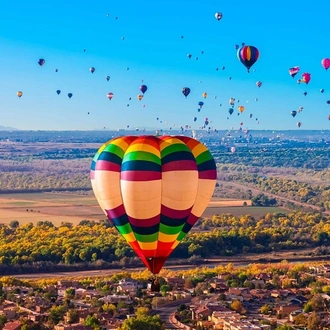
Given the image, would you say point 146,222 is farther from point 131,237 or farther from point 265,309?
point 265,309

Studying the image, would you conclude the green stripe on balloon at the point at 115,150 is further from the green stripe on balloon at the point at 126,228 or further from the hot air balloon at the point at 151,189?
the green stripe on balloon at the point at 126,228

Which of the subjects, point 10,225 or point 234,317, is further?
point 10,225

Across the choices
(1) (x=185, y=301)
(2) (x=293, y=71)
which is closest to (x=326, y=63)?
(2) (x=293, y=71)

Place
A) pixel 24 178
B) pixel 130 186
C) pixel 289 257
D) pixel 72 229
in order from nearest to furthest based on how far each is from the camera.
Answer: pixel 130 186 < pixel 289 257 < pixel 72 229 < pixel 24 178

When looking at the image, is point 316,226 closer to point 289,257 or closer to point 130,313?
point 289,257

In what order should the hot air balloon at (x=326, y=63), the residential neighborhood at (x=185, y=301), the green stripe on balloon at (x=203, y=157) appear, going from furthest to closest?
the hot air balloon at (x=326, y=63) → the residential neighborhood at (x=185, y=301) → the green stripe on balloon at (x=203, y=157)

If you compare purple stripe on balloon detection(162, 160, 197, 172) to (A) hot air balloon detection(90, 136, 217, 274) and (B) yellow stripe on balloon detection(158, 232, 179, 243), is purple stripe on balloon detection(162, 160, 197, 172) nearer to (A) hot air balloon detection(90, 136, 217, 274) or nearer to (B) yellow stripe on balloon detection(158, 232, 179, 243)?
(A) hot air balloon detection(90, 136, 217, 274)

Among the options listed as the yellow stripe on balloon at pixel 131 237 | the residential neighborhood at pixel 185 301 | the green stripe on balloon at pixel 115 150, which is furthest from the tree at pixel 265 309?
the green stripe on balloon at pixel 115 150

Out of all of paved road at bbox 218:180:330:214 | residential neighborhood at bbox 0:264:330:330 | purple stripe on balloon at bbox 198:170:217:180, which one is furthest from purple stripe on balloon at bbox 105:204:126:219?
paved road at bbox 218:180:330:214

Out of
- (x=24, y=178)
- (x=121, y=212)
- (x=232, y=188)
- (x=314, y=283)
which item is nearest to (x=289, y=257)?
(x=314, y=283)
